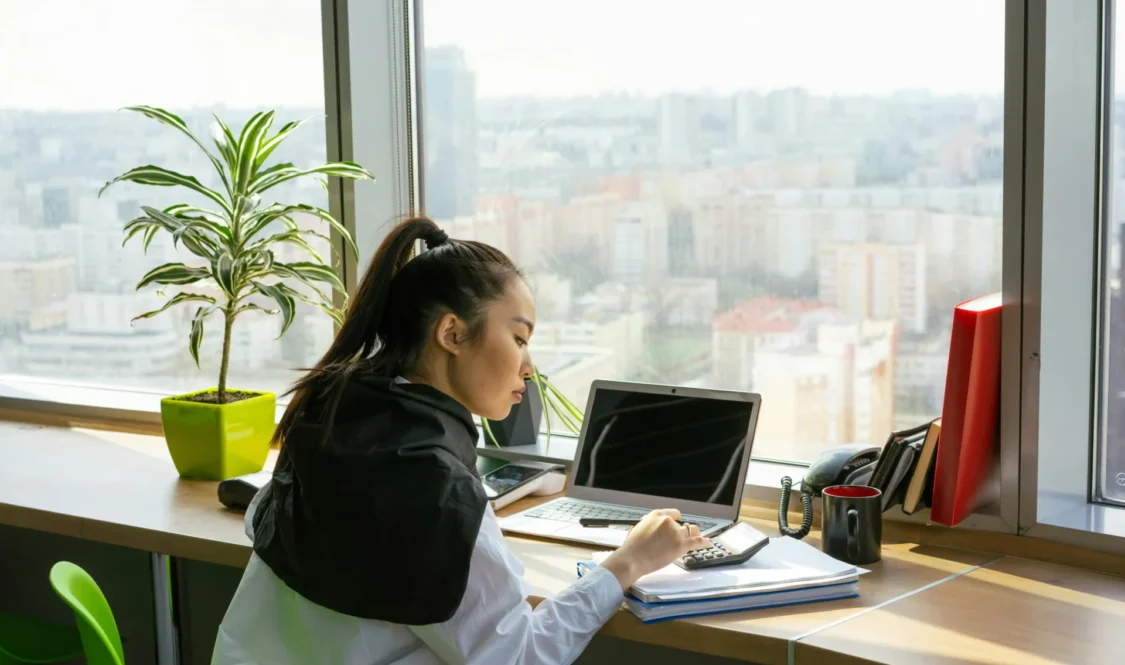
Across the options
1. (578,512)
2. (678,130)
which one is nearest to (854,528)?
(578,512)

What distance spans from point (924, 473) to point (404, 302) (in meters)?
0.86

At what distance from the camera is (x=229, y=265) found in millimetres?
2287

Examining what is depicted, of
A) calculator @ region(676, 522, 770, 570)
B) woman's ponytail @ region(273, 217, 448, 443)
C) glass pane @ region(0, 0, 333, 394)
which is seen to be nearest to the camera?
woman's ponytail @ region(273, 217, 448, 443)

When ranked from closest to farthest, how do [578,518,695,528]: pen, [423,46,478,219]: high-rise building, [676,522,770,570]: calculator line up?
1. [676,522,770,570]: calculator
2. [578,518,695,528]: pen
3. [423,46,478,219]: high-rise building

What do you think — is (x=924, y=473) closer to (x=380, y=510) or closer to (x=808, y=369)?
(x=808, y=369)

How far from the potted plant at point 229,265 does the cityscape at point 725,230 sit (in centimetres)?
34

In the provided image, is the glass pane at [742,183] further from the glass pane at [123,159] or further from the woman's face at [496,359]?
the woman's face at [496,359]

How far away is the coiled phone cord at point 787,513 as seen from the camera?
1905 millimetres

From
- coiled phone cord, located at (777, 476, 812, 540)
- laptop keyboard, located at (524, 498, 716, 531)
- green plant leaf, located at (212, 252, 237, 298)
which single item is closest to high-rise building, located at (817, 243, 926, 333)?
coiled phone cord, located at (777, 476, 812, 540)

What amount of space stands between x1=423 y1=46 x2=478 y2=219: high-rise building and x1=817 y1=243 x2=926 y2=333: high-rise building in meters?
0.87

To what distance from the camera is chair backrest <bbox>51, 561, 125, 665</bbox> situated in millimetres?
1591

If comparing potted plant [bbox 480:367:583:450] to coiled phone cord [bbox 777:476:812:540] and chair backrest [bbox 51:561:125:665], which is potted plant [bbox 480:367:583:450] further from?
chair backrest [bbox 51:561:125:665]

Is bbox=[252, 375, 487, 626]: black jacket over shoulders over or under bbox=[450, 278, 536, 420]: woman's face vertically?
under

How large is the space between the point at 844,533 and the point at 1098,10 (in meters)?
0.92
